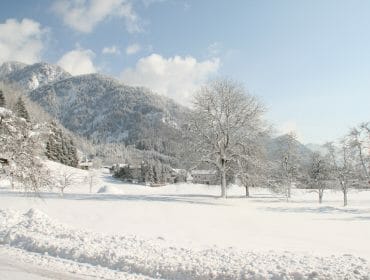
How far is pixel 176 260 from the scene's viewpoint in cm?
1242

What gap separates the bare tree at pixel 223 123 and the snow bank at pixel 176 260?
94.0ft

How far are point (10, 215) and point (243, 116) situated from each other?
93.3 feet

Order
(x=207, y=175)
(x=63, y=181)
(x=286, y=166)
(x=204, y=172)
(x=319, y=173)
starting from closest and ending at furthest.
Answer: (x=204, y=172)
(x=207, y=175)
(x=319, y=173)
(x=286, y=166)
(x=63, y=181)

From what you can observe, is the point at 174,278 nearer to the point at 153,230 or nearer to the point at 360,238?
the point at 153,230

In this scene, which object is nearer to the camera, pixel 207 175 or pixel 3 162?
pixel 3 162

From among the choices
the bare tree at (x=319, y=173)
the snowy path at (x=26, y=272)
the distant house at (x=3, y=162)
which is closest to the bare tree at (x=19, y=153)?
the distant house at (x=3, y=162)

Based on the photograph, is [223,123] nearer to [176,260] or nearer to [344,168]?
[344,168]

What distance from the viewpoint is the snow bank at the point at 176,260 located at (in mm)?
10953

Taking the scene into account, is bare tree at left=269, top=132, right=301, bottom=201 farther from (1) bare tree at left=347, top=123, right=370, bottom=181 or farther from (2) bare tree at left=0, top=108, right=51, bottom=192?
(2) bare tree at left=0, top=108, right=51, bottom=192

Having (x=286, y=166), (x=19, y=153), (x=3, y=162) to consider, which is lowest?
(x=3, y=162)

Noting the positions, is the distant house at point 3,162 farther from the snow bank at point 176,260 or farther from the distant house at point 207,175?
the distant house at point 207,175

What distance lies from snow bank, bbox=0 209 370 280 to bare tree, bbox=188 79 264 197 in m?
28.7

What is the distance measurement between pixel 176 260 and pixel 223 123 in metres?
33.6

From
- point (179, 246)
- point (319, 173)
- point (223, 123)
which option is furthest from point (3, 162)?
point (319, 173)
